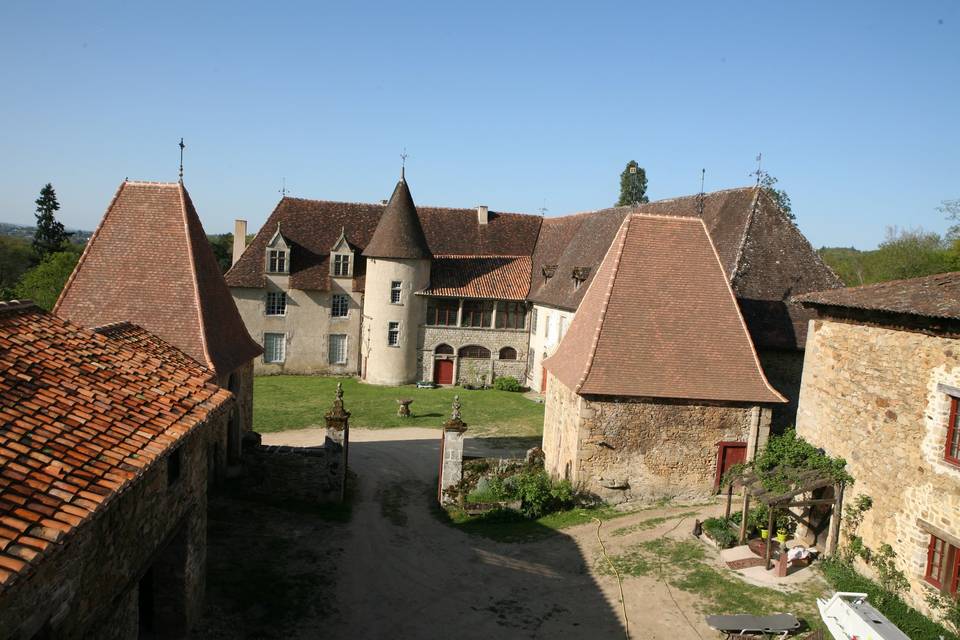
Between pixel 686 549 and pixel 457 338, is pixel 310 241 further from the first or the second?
pixel 686 549

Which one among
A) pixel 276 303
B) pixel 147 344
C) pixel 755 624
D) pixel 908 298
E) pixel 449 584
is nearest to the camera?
pixel 755 624

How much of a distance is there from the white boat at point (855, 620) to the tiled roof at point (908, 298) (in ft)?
16.5

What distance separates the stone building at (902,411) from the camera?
11438 mm

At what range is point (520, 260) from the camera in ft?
124

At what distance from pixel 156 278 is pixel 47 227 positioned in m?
55.4

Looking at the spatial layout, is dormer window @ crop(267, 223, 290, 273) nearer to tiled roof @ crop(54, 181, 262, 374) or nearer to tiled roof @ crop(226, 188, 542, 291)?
tiled roof @ crop(226, 188, 542, 291)

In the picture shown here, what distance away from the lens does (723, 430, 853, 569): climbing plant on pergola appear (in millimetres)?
13664

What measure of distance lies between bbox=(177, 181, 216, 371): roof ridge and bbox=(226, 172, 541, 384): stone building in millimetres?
16995

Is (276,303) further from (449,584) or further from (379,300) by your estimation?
(449,584)

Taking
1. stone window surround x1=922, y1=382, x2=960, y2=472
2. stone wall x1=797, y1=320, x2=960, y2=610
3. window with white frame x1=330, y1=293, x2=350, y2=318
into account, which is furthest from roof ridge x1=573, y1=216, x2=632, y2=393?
window with white frame x1=330, y1=293, x2=350, y2=318

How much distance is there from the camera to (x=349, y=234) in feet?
124

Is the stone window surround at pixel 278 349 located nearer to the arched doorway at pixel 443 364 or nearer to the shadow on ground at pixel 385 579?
the arched doorway at pixel 443 364

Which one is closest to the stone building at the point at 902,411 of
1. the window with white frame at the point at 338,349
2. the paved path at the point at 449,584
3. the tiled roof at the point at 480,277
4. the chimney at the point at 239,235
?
the paved path at the point at 449,584

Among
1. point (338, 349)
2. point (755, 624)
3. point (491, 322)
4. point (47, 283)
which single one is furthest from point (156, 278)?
point (47, 283)
